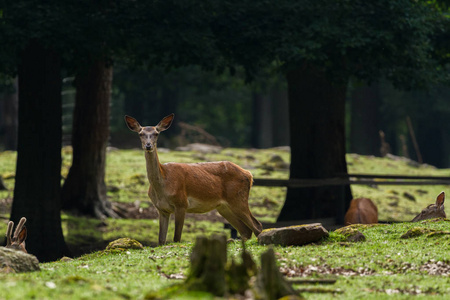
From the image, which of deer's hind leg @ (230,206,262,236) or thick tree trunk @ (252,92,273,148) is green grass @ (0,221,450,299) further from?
thick tree trunk @ (252,92,273,148)

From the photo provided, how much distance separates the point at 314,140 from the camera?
19453 millimetres

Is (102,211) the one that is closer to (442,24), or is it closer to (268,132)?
(442,24)

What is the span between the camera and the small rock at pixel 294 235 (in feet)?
39.5

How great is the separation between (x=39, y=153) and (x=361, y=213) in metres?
6.45

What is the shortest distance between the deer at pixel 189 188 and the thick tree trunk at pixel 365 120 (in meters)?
30.5

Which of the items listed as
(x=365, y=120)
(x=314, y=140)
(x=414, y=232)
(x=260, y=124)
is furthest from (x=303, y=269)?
(x=260, y=124)

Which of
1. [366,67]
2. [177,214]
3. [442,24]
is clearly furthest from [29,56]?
[442,24]

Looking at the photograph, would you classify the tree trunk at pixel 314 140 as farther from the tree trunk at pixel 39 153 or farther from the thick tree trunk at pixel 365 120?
the thick tree trunk at pixel 365 120

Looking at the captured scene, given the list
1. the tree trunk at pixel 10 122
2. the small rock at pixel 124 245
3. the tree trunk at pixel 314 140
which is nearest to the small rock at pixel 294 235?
the small rock at pixel 124 245

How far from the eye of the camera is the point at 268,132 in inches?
1900

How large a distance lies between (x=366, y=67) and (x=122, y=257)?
8249mm

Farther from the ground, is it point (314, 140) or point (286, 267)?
point (314, 140)

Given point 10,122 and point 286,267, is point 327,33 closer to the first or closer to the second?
point 286,267

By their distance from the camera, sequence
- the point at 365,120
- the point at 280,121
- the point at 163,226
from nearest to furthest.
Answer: the point at 163,226, the point at 365,120, the point at 280,121
